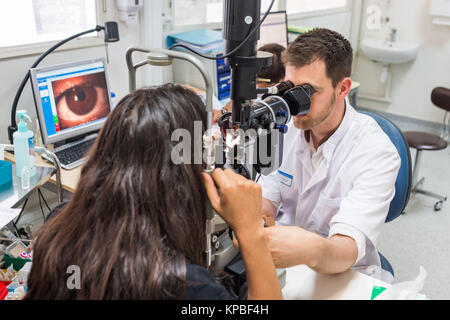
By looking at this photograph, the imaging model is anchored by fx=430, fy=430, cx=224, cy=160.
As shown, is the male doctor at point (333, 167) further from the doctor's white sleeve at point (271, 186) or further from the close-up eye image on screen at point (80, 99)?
the close-up eye image on screen at point (80, 99)

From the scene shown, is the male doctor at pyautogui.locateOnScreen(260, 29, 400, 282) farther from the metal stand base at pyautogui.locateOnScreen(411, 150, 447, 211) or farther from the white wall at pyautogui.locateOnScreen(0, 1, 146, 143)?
the metal stand base at pyautogui.locateOnScreen(411, 150, 447, 211)

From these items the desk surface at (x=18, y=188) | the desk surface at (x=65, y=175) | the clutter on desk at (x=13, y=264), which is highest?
the desk surface at (x=18, y=188)

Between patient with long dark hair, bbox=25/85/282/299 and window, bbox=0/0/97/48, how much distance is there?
1439mm

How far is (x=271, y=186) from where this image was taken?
163cm

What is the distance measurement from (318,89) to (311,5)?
2.94 meters

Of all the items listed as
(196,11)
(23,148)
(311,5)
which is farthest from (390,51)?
(23,148)

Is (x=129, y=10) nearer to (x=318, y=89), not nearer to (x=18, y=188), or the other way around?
(x=18, y=188)

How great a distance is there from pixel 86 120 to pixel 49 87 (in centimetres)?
24

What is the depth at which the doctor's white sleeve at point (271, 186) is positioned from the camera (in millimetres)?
1624

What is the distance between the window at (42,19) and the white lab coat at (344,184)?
1.33 m

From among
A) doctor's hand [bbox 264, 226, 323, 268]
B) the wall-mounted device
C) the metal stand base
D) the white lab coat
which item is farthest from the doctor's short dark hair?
the metal stand base

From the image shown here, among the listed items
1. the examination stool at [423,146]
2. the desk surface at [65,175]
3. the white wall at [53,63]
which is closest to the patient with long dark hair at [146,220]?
the desk surface at [65,175]

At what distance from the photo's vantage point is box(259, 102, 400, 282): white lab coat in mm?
1224

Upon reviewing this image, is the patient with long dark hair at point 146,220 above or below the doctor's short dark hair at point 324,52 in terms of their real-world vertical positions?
below
